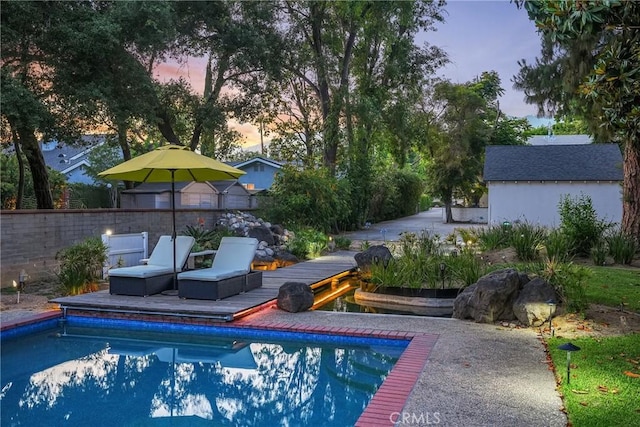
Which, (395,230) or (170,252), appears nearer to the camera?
(170,252)

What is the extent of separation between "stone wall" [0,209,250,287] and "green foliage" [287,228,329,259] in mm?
4313

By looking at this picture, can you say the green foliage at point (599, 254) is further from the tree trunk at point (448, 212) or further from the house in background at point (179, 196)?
the tree trunk at point (448, 212)

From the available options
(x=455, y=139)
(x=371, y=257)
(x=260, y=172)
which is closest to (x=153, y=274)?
(x=371, y=257)

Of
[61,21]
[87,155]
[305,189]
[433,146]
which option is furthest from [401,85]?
[87,155]

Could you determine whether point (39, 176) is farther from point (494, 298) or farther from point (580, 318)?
point (580, 318)

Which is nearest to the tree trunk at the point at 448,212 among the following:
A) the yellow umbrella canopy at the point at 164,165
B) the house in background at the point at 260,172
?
the house in background at the point at 260,172

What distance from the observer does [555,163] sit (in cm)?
2375

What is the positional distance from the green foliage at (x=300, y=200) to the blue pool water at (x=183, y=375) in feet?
33.2

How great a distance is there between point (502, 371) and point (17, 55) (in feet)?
44.7

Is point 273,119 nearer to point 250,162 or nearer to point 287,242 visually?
point 250,162

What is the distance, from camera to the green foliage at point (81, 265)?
9137 mm

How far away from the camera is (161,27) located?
1403 cm

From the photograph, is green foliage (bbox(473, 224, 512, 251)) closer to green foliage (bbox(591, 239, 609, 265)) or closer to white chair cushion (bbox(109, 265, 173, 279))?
green foliage (bbox(591, 239, 609, 265))

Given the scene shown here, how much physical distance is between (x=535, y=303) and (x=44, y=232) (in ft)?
31.0
